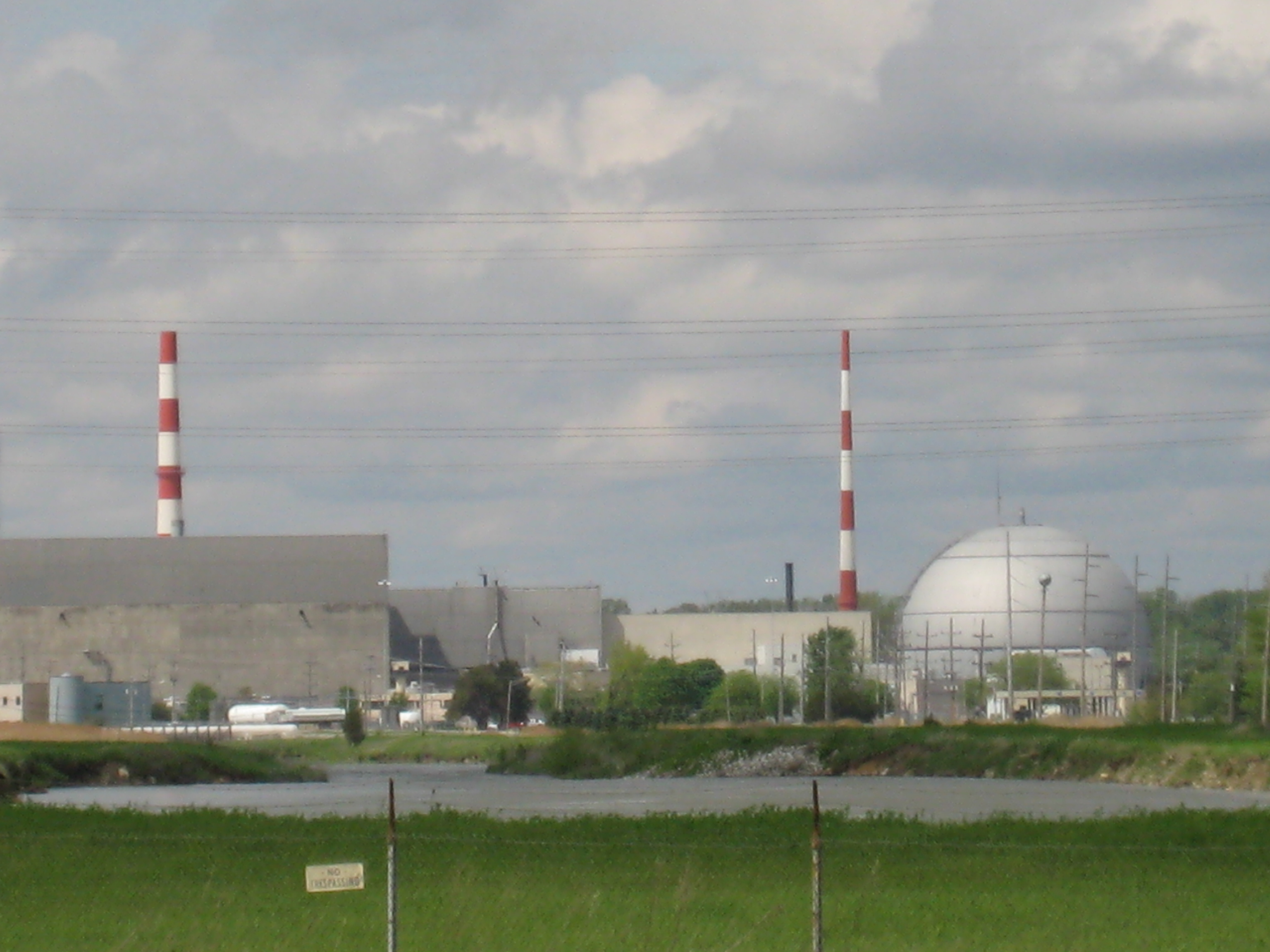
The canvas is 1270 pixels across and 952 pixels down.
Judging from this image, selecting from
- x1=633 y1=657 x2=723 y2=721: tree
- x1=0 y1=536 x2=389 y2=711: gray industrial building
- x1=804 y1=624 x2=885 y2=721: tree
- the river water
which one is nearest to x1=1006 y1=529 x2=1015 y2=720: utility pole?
x1=804 y1=624 x2=885 y2=721: tree

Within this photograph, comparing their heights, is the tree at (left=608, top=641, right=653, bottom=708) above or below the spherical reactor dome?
below

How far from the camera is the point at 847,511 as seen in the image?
97.1 meters

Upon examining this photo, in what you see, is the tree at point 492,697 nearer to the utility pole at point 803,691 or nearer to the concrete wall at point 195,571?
the concrete wall at point 195,571

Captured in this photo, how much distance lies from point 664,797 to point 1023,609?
7502 cm

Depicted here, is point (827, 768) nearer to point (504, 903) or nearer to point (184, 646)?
point (504, 903)

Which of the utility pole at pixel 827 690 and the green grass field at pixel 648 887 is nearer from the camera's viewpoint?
the green grass field at pixel 648 887

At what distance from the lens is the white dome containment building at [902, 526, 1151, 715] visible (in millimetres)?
109375

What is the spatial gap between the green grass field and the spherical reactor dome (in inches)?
3381

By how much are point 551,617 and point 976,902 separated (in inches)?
4091

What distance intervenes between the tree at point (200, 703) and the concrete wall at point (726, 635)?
27.1 metres

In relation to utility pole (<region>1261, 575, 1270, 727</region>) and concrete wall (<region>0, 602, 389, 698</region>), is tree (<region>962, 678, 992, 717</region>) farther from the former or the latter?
concrete wall (<region>0, 602, 389, 698</region>)

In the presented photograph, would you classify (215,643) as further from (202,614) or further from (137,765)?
(137,765)

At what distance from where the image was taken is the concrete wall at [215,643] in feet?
349

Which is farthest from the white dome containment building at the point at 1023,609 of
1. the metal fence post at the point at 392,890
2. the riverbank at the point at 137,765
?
the metal fence post at the point at 392,890
